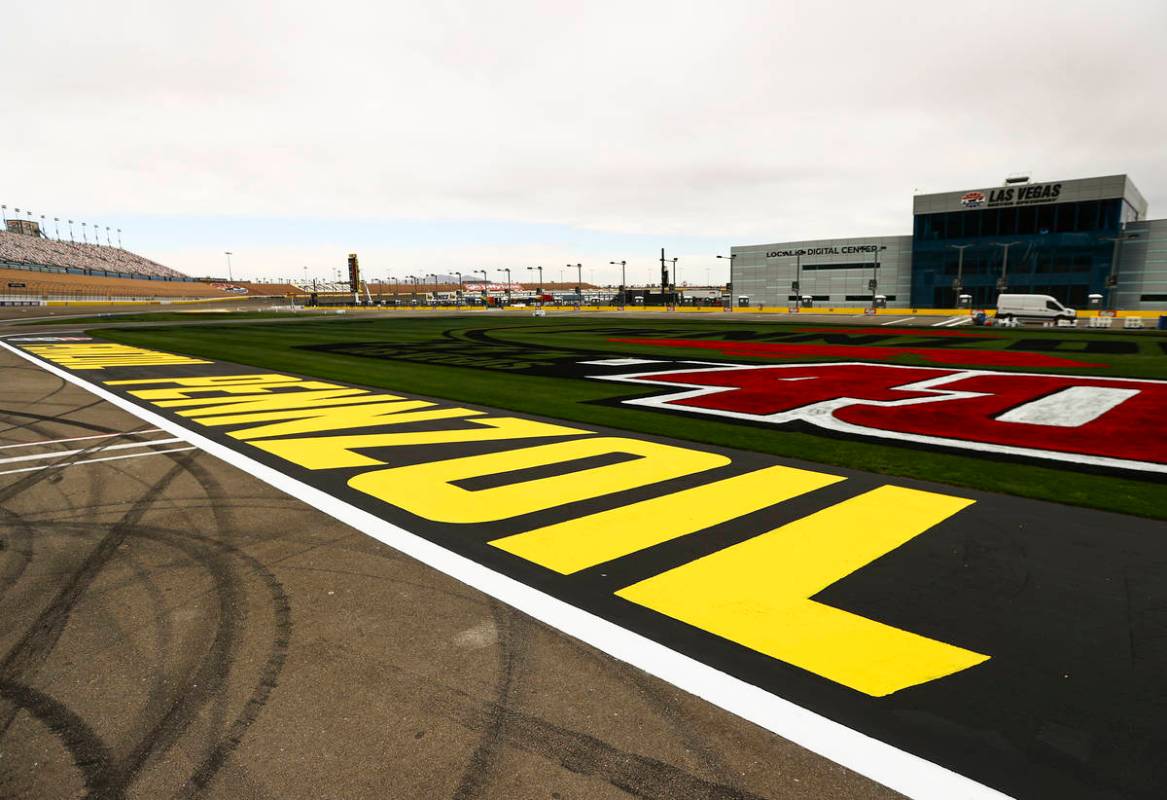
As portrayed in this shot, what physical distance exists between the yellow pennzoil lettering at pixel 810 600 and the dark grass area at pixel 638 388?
2.17 m

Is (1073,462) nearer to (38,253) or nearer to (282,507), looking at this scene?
(282,507)

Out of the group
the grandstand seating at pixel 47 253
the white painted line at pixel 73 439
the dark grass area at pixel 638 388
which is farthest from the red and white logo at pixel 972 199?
the grandstand seating at pixel 47 253

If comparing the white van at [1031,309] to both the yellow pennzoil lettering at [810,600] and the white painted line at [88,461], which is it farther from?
the white painted line at [88,461]

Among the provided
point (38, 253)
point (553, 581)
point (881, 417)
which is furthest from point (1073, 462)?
point (38, 253)

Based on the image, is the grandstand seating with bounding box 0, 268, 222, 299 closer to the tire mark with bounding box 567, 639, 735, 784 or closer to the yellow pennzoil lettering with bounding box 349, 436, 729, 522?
the yellow pennzoil lettering with bounding box 349, 436, 729, 522

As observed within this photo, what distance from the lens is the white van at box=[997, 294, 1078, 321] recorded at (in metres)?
50.9

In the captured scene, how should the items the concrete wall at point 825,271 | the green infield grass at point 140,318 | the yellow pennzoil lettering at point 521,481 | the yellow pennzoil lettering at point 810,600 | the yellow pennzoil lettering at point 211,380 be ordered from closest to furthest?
1. the yellow pennzoil lettering at point 810,600
2. the yellow pennzoil lettering at point 521,481
3. the yellow pennzoil lettering at point 211,380
4. the green infield grass at point 140,318
5. the concrete wall at point 825,271

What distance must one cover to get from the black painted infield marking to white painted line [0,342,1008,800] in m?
0.01

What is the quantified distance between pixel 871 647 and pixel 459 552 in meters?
3.55

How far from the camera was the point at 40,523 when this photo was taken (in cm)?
678

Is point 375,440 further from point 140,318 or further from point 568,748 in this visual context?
point 140,318

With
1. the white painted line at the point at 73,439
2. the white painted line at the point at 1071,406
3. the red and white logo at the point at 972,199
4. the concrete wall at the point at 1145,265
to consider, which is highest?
the red and white logo at the point at 972,199

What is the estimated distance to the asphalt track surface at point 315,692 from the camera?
3.14 metres

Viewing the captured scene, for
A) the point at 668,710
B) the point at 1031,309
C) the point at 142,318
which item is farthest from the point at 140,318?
the point at 1031,309
